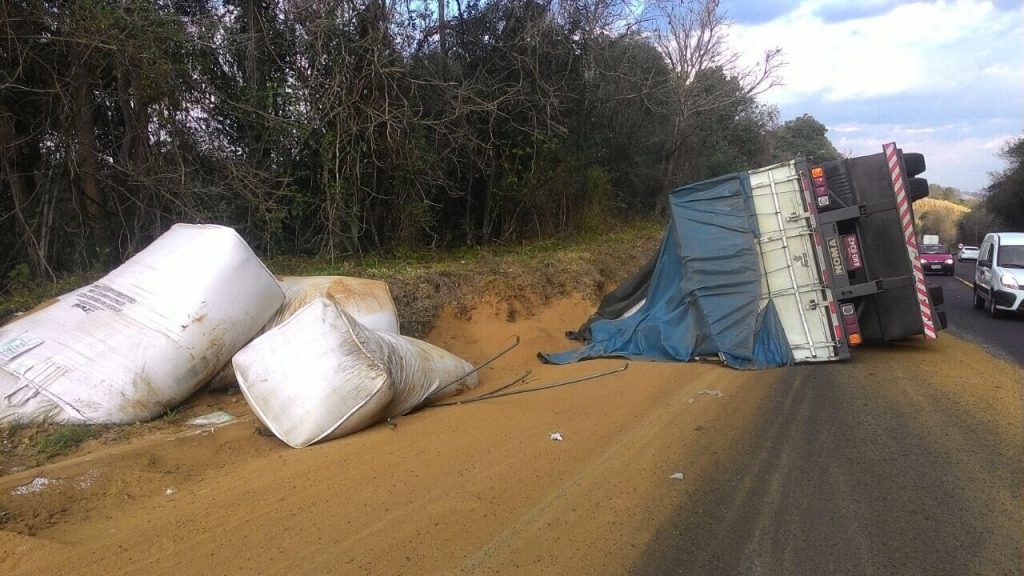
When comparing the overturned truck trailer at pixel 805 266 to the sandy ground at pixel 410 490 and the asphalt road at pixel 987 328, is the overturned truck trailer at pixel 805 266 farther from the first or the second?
the asphalt road at pixel 987 328

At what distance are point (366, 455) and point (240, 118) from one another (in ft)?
26.4

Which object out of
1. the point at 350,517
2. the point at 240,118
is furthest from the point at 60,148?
the point at 350,517

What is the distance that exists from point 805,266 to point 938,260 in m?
22.0

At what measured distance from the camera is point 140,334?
5.69 meters

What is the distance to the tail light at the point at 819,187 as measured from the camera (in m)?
8.09

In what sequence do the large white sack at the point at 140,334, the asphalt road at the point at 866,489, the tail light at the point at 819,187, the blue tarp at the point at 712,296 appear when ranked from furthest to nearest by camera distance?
the blue tarp at the point at 712,296 < the tail light at the point at 819,187 < the large white sack at the point at 140,334 < the asphalt road at the point at 866,489

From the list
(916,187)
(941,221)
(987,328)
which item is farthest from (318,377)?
(941,221)

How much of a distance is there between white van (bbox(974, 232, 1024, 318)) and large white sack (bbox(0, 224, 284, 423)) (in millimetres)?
12725

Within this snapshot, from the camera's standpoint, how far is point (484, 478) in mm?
4535

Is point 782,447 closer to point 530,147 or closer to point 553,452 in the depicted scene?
point 553,452

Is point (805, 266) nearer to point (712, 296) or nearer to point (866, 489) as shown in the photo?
point (712, 296)

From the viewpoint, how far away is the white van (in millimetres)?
12289

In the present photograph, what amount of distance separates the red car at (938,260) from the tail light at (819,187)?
21320 millimetres

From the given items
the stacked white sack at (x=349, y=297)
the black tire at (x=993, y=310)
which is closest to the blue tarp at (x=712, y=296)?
the stacked white sack at (x=349, y=297)
